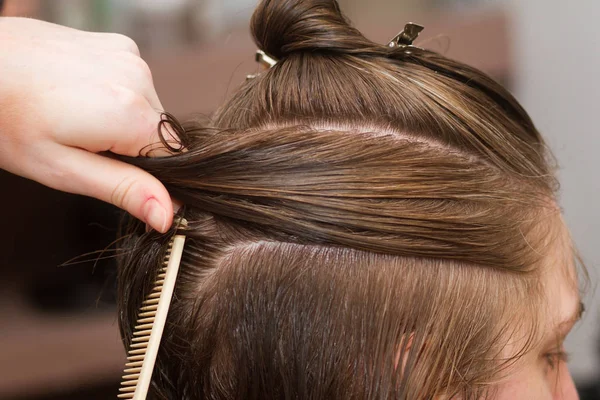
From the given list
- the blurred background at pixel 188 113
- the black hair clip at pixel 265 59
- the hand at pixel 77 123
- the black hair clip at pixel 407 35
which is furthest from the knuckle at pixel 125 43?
the blurred background at pixel 188 113

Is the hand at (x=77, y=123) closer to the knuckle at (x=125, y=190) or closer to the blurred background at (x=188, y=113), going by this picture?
the knuckle at (x=125, y=190)

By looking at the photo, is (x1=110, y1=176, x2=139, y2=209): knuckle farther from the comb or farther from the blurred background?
the blurred background

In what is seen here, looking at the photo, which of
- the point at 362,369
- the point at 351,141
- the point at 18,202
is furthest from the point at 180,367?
the point at 18,202

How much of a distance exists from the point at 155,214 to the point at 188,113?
85 centimetres

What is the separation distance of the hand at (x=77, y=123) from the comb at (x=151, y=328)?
4 cm

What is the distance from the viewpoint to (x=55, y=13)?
1404mm

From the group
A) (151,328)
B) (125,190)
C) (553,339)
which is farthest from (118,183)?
(553,339)

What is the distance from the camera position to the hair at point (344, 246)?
25.0 inches

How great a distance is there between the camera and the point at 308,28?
72cm

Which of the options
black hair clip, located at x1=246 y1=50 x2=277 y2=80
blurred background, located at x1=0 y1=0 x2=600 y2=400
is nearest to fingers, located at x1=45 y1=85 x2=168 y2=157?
black hair clip, located at x1=246 y1=50 x2=277 y2=80

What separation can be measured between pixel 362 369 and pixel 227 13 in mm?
1165

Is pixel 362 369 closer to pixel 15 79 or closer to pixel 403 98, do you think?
pixel 403 98

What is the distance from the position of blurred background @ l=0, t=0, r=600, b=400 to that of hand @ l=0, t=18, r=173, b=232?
0.44m

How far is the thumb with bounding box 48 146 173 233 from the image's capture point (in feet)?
2.04
